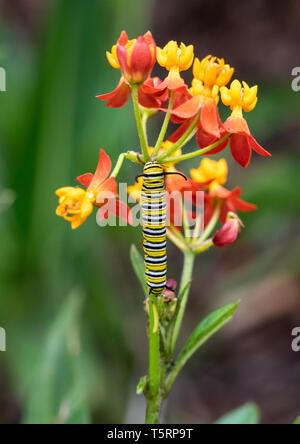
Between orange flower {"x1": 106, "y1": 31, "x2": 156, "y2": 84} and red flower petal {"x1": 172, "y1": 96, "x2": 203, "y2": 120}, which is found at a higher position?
orange flower {"x1": 106, "y1": 31, "x2": 156, "y2": 84}

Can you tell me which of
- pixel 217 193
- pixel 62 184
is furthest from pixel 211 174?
pixel 62 184

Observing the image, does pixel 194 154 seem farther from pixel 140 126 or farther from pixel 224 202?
pixel 224 202

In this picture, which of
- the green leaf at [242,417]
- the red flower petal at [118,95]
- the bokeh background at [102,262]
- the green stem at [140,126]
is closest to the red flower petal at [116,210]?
the green stem at [140,126]

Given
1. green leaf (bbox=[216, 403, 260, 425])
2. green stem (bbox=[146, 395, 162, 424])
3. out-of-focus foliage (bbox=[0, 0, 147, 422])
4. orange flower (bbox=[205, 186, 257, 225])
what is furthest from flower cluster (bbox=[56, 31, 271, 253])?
out-of-focus foliage (bbox=[0, 0, 147, 422])

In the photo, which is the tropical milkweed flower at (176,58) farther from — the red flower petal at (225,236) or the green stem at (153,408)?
the green stem at (153,408)

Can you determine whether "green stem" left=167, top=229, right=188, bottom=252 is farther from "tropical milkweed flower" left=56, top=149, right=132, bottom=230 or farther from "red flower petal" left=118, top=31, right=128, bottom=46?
"red flower petal" left=118, top=31, right=128, bottom=46

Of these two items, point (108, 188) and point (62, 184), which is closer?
point (108, 188)
